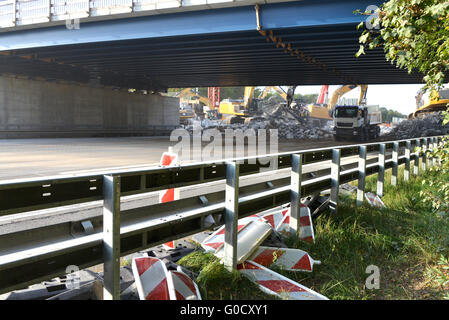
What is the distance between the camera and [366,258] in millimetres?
4211

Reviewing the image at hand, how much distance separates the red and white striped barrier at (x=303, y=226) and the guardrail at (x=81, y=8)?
38.6 ft

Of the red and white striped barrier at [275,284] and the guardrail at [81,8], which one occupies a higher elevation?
the guardrail at [81,8]

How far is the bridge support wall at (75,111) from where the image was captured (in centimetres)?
2509

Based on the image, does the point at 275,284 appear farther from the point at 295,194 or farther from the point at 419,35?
the point at 419,35

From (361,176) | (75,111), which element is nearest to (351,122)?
(75,111)

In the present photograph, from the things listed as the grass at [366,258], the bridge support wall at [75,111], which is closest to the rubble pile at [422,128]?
the bridge support wall at [75,111]

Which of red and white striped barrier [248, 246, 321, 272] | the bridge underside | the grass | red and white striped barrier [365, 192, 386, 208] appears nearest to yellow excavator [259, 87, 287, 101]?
the bridge underside

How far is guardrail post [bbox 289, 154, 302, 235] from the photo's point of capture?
4.48 metres

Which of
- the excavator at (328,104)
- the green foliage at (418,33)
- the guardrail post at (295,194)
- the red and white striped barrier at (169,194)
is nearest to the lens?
the green foliage at (418,33)

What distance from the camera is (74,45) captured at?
19484 mm

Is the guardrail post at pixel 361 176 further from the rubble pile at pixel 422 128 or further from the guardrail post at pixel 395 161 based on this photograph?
the rubble pile at pixel 422 128

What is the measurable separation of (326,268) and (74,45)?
19.2 metres

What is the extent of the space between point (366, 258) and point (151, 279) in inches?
99.8

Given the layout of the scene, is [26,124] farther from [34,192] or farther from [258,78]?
[34,192]
